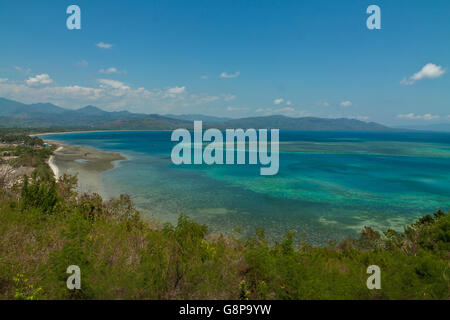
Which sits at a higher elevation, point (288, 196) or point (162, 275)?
point (162, 275)

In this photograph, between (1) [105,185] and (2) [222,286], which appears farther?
(1) [105,185]

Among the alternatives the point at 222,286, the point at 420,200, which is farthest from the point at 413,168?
the point at 222,286

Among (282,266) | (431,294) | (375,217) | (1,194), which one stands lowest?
(375,217)

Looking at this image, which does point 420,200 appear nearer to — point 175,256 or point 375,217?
point 375,217

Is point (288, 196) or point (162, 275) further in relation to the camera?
point (288, 196)

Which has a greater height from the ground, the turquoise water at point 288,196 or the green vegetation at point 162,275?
the green vegetation at point 162,275

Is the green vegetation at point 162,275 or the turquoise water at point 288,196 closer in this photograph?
the green vegetation at point 162,275

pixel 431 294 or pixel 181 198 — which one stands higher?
pixel 431 294

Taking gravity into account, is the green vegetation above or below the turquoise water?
above

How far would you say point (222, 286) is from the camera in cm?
750

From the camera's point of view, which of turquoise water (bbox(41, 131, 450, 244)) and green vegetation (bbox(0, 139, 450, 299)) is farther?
turquoise water (bbox(41, 131, 450, 244))

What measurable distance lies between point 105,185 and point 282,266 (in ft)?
125

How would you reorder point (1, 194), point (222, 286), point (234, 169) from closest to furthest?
point (222, 286), point (1, 194), point (234, 169)
